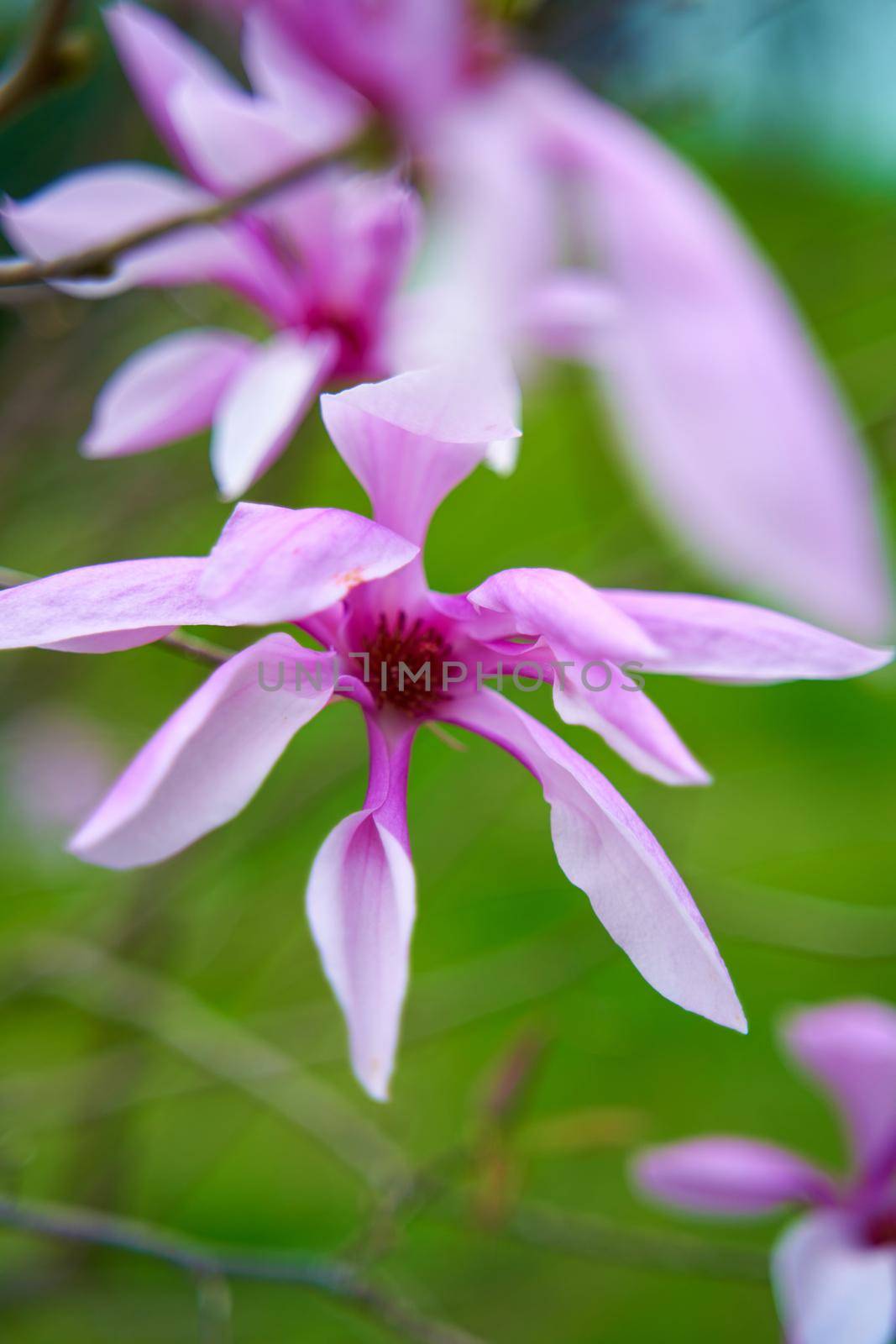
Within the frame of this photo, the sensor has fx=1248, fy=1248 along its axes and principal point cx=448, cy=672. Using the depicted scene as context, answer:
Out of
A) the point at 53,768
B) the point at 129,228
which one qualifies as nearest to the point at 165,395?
the point at 129,228

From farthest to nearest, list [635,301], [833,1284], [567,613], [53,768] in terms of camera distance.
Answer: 1. [53,768]
2. [635,301]
3. [833,1284]
4. [567,613]

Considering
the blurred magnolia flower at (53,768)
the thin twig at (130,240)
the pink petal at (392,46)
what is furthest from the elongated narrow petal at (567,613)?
the blurred magnolia flower at (53,768)

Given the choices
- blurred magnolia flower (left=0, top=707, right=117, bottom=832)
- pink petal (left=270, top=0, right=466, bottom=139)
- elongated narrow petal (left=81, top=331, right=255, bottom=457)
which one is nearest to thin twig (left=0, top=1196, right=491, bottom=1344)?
elongated narrow petal (left=81, top=331, right=255, bottom=457)

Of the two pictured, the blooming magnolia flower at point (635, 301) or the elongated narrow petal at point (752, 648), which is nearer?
the elongated narrow petal at point (752, 648)

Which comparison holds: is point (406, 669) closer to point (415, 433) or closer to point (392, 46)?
point (415, 433)

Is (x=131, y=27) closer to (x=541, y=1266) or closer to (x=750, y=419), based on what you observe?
(x=750, y=419)

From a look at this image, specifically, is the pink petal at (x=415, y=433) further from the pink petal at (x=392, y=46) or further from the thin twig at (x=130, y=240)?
the pink petal at (x=392, y=46)

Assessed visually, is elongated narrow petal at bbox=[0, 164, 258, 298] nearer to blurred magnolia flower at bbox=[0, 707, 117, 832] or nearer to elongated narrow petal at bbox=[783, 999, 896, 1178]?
elongated narrow petal at bbox=[783, 999, 896, 1178]
